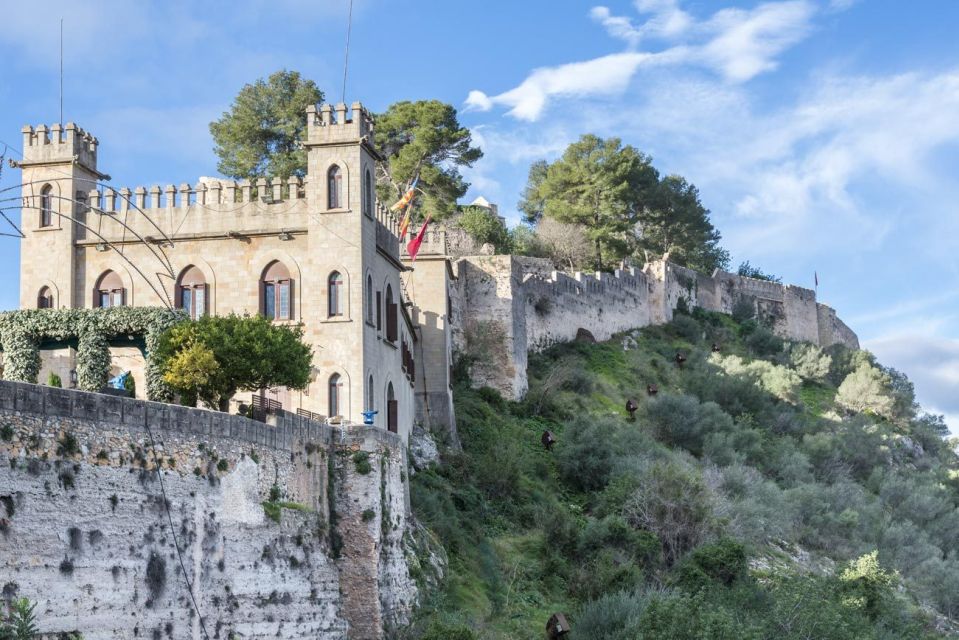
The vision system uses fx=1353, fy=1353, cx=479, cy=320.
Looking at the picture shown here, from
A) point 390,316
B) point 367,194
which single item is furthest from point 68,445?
point 390,316

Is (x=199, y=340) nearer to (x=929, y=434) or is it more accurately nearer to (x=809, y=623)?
(x=809, y=623)

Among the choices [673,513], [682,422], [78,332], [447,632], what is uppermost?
[78,332]

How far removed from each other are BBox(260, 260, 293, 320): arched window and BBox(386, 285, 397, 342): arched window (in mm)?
2947

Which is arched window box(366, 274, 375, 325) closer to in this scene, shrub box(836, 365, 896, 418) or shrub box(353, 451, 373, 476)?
shrub box(353, 451, 373, 476)

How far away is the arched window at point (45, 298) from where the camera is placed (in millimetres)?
37025

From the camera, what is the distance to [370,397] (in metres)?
34.2

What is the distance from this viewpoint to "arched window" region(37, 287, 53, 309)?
37025mm

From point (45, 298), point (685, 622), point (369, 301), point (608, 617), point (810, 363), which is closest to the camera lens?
point (685, 622)

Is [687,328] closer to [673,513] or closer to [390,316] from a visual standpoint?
[673,513]

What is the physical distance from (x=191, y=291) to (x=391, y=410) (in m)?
6.34

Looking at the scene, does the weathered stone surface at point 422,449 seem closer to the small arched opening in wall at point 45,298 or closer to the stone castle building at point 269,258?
the stone castle building at point 269,258

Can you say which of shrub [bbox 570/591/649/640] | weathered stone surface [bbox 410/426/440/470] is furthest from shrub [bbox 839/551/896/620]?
weathered stone surface [bbox 410/426/440/470]

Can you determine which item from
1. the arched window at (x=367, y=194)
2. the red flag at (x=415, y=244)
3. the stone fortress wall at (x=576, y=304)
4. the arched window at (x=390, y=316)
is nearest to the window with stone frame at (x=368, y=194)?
the arched window at (x=367, y=194)

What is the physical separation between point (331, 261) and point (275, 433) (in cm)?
1027
